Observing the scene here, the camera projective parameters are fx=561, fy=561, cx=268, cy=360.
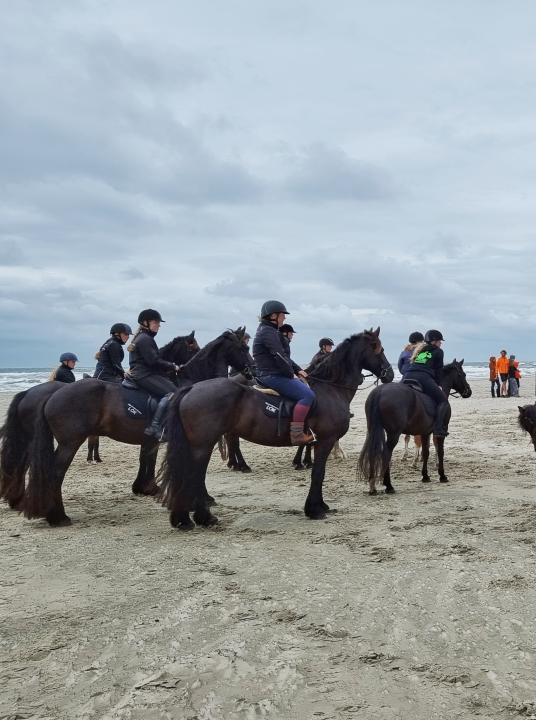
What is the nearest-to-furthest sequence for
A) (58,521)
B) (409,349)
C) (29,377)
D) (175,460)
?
(175,460)
(58,521)
(409,349)
(29,377)

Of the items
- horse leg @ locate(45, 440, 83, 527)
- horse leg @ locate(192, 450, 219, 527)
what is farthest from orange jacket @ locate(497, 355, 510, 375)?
horse leg @ locate(45, 440, 83, 527)

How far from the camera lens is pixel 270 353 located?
300 inches

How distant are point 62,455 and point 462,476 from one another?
715 cm

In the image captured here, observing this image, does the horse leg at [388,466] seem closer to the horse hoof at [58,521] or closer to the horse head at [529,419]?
the horse head at [529,419]

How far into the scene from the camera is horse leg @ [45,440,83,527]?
24.0ft

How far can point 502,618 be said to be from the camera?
4254 millimetres

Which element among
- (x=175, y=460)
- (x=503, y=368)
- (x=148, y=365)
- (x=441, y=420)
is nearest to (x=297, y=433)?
(x=175, y=460)

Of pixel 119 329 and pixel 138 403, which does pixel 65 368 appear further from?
pixel 138 403

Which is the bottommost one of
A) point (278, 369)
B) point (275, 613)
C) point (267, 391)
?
point (275, 613)

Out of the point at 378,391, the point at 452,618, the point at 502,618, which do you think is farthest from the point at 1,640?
the point at 378,391

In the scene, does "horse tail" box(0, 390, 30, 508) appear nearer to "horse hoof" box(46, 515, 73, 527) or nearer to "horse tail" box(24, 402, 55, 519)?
"horse tail" box(24, 402, 55, 519)

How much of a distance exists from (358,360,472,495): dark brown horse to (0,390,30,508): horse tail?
526 cm

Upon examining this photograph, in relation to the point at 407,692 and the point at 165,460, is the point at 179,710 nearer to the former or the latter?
the point at 407,692

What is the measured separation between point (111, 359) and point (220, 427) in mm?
4374
